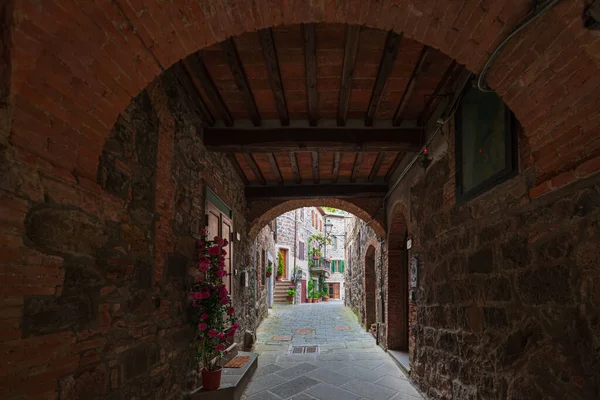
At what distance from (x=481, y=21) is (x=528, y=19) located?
0.21 meters

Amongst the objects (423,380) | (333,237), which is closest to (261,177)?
(423,380)

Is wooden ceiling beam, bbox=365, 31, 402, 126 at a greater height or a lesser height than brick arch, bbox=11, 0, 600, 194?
greater

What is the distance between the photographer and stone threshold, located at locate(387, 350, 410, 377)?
17.1ft

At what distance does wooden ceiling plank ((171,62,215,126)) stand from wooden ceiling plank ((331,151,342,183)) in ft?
6.50

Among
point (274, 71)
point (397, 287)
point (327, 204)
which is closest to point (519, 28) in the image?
point (274, 71)

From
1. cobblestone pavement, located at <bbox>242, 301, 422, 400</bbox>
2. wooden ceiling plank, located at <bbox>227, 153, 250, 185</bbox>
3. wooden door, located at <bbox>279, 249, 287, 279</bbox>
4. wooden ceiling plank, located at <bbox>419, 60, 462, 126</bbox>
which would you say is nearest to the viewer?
wooden ceiling plank, located at <bbox>419, 60, 462, 126</bbox>

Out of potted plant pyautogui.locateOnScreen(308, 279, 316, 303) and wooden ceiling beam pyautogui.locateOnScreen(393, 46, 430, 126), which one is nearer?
wooden ceiling beam pyautogui.locateOnScreen(393, 46, 430, 126)

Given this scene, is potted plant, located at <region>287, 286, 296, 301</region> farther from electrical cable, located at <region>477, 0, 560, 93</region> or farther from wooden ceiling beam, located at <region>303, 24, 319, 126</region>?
electrical cable, located at <region>477, 0, 560, 93</region>

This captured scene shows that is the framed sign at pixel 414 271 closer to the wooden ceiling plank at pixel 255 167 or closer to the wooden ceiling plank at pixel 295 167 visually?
the wooden ceiling plank at pixel 295 167

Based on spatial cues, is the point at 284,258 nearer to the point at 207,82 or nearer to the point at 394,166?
the point at 394,166

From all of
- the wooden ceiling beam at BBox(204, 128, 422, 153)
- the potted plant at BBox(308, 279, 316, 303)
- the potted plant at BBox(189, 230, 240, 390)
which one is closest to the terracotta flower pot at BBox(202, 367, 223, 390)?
→ the potted plant at BBox(189, 230, 240, 390)

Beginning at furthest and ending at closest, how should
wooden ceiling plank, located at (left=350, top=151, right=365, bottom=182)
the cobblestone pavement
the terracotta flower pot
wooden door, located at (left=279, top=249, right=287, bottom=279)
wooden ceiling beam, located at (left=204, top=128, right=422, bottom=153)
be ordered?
wooden door, located at (left=279, top=249, right=287, bottom=279)
wooden ceiling plank, located at (left=350, top=151, right=365, bottom=182)
the cobblestone pavement
wooden ceiling beam, located at (left=204, top=128, right=422, bottom=153)
the terracotta flower pot

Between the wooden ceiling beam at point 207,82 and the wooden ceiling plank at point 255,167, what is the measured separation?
1.41 m

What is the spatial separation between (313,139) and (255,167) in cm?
209
